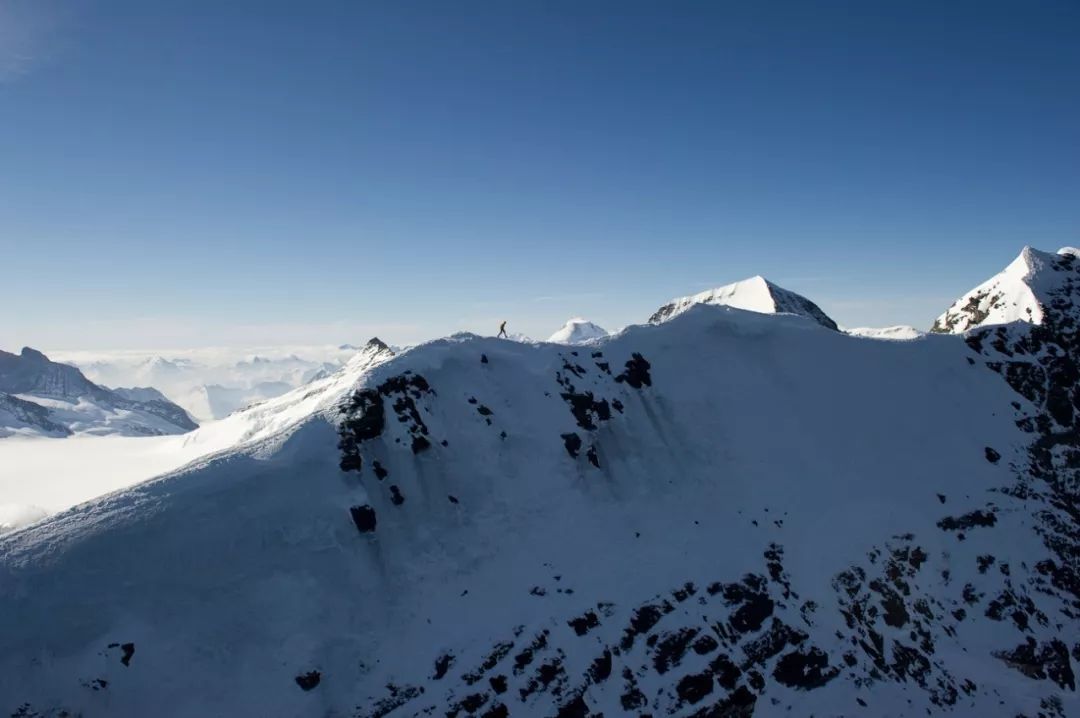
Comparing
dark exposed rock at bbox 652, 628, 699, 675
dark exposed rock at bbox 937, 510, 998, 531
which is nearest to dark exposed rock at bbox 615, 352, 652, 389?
dark exposed rock at bbox 652, 628, 699, 675

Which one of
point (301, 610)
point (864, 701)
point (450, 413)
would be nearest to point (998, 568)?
point (864, 701)

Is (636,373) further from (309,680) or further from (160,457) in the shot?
(160,457)

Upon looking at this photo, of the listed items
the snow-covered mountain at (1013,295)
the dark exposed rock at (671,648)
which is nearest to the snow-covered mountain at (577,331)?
the snow-covered mountain at (1013,295)

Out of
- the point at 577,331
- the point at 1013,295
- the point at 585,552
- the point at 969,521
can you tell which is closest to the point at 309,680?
the point at 585,552

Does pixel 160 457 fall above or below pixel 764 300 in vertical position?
below

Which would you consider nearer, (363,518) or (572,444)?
(363,518)

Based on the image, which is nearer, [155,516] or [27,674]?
[27,674]

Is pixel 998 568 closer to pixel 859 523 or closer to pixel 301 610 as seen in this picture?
pixel 859 523
